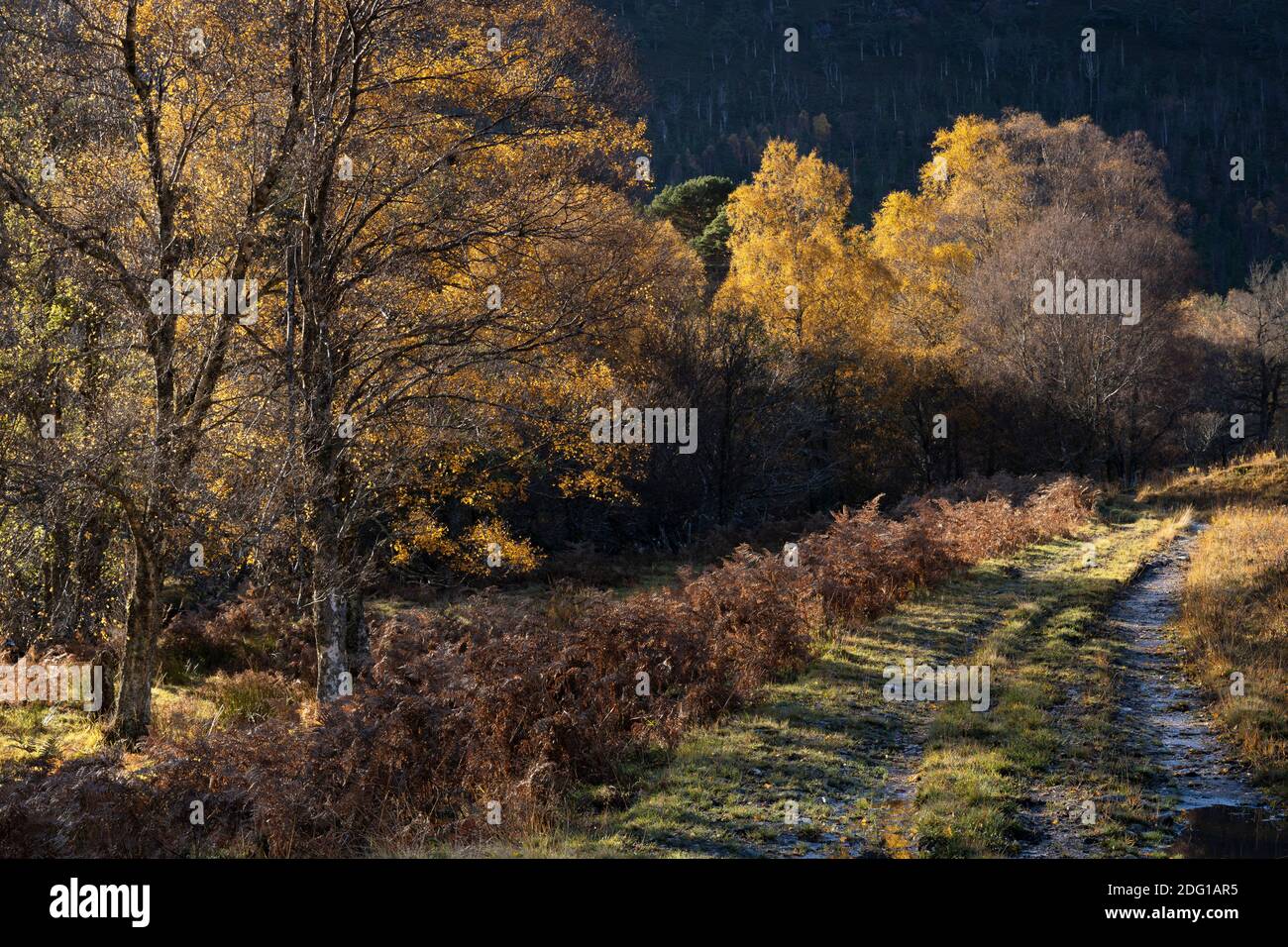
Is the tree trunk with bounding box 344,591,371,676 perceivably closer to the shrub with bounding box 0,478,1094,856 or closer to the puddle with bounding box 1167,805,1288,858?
the shrub with bounding box 0,478,1094,856

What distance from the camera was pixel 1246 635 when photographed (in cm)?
1074

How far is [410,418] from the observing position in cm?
1260

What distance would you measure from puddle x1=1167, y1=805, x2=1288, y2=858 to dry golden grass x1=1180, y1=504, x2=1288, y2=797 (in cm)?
56

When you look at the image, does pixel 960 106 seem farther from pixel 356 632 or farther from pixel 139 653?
pixel 139 653

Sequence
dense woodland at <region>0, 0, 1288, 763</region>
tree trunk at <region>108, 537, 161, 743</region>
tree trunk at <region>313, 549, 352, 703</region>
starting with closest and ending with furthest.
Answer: dense woodland at <region>0, 0, 1288, 763</region>
tree trunk at <region>313, 549, 352, 703</region>
tree trunk at <region>108, 537, 161, 743</region>

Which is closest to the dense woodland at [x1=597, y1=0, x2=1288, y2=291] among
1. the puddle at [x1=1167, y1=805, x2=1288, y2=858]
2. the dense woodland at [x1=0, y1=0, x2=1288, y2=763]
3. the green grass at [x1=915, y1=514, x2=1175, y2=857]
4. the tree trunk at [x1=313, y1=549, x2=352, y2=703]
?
the dense woodland at [x1=0, y1=0, x2=1288, y2=763]

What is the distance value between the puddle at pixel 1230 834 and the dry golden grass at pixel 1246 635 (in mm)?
560

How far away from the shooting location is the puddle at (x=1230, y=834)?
19.2ft

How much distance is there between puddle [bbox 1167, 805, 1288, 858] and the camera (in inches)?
231

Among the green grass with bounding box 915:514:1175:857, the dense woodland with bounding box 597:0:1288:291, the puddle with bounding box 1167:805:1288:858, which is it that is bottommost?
the puddle with bounding box 1167:805:1288:858

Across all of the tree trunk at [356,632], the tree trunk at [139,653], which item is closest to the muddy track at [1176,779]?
the tree trunk at [356,632]

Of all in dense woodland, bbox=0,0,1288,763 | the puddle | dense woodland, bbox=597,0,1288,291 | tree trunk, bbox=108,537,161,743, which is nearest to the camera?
the puddle

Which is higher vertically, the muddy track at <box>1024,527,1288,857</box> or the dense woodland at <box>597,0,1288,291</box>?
the dense woodland at <box>597,0,1288,291</box>

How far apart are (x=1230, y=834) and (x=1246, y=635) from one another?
5.46 m
